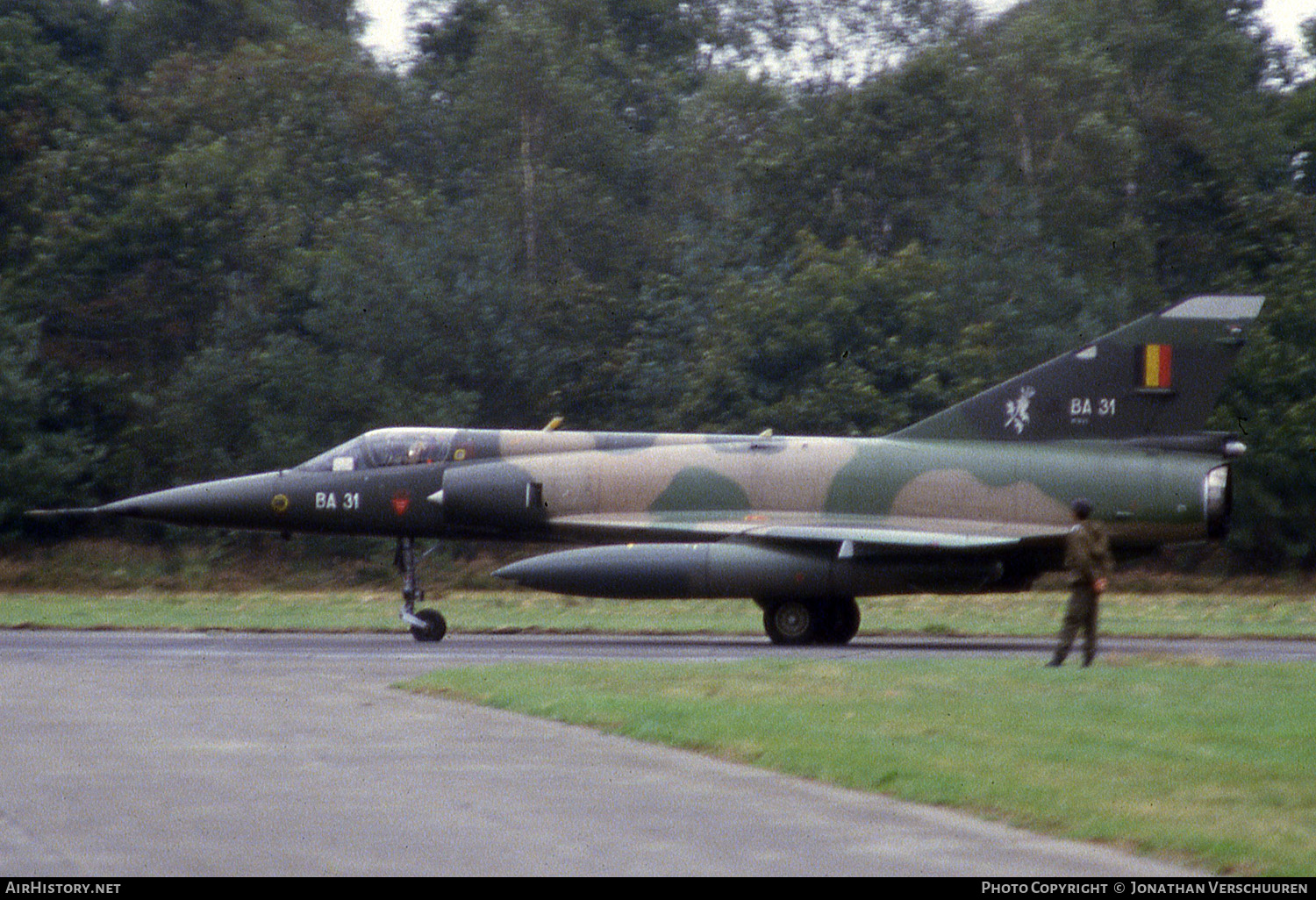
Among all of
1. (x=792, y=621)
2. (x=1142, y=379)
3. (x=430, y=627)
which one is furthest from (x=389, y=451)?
(x=1142, y=379)

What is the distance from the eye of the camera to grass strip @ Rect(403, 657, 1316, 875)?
8672 millimetres

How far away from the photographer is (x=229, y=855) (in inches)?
305

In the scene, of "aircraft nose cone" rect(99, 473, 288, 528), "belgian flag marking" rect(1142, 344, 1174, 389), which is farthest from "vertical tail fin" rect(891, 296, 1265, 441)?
"aircraft nose cone" rect(99, 473, 288, 528)

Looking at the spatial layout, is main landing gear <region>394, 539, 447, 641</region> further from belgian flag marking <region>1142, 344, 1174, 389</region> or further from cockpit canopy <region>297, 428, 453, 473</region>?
belgian flag marking <region>1142, 344, 1174, 389</region>

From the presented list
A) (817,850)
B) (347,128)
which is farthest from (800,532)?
(347,128)

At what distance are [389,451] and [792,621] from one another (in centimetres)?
606

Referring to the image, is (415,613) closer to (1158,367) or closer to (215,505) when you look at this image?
(215,505)

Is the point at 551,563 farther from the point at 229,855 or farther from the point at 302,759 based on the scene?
the point at 229,855

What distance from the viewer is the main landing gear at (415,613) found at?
867 inches

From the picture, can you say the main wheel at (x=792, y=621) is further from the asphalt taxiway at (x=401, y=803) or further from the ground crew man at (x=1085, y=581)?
the asphalt taxiway at (x=401, y=803)

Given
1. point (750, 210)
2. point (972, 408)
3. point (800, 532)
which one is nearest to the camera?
point (800, 532)

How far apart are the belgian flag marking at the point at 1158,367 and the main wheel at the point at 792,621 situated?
16.6ft

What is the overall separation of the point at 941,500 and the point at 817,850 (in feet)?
49.1

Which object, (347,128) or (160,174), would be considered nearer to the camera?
(160,174)
